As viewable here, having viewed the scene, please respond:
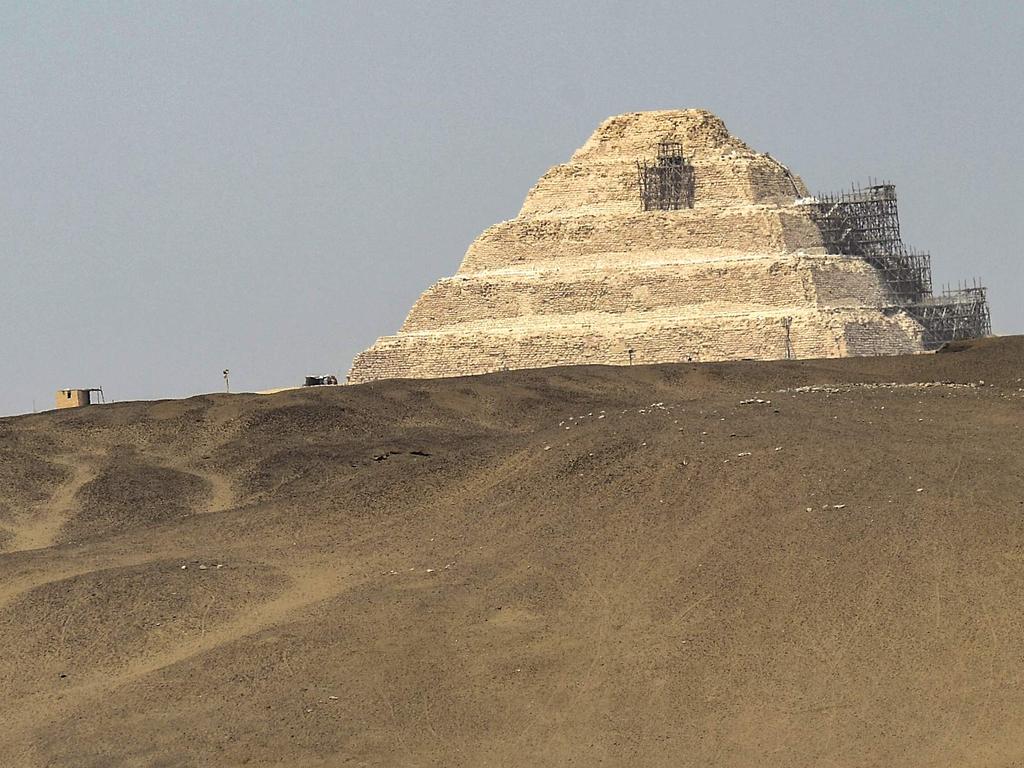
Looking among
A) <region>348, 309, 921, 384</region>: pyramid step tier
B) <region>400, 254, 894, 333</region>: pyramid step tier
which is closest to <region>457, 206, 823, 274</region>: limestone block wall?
<region>400, 254, 894, 333</region>: pyramid step tier

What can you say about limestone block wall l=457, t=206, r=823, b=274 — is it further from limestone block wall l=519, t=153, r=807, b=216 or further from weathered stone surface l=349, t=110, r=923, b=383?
limestone block wall l=519, t=153, r=807, b=216

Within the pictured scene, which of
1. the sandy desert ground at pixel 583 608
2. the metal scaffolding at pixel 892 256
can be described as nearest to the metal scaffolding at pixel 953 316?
the metal scaffolding at pixel 892 256

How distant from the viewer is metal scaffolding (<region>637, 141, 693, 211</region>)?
74750 mm

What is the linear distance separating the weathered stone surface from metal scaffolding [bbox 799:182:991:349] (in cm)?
147

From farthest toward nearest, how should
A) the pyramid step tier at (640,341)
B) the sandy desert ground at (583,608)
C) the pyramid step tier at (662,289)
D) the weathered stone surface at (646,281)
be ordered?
the pyramid step tier at (662,289)
the weathered stone surface at (646,281)
the pyramid step tier at (640,341)
the sandy desert ground at (583,608)

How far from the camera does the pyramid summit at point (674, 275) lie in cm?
6806

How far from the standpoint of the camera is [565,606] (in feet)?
68.1

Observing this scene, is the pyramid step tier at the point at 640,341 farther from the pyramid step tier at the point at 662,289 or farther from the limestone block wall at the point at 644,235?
the limestone block wall at the point at 644,235

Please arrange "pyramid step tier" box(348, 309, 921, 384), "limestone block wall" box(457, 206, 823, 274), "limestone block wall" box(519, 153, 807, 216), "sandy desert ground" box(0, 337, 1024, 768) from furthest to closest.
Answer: "limestone block wall" box(519, 153, 807, 216), "limestone block wall" box(457, 206, 823, 274), "pyramid step tier" box(348, 309, 921, 384), "sandy desert ground" box(0, 337, 1024, 768)

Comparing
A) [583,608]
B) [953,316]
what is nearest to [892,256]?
[953,316]

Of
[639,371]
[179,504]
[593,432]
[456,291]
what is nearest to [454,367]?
[456,291]

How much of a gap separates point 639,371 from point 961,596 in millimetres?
30492

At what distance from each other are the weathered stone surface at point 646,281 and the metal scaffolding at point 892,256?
1465mm

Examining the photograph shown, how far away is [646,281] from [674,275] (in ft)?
3.63
